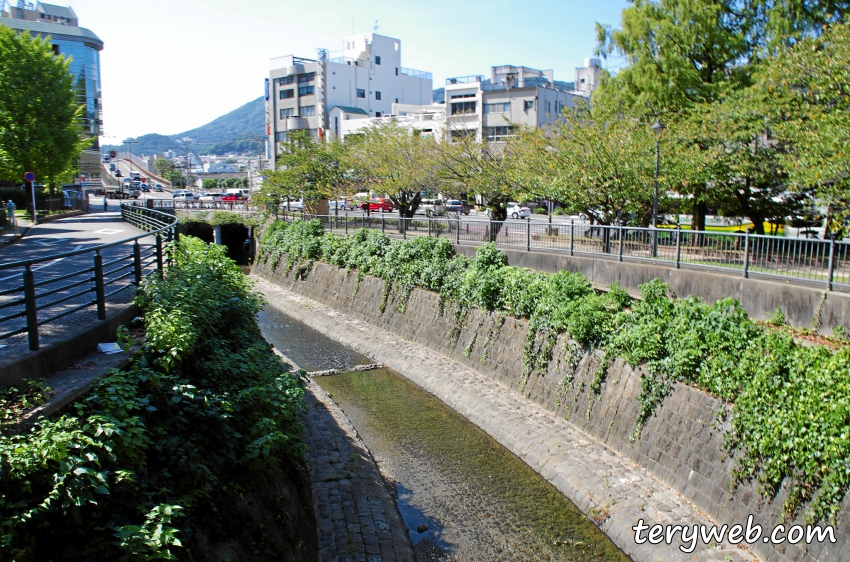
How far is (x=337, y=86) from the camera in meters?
91.1

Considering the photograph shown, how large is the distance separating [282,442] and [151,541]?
261cm

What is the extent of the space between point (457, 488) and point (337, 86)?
87.2 metres

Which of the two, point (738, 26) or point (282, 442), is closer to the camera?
point (282, 442)

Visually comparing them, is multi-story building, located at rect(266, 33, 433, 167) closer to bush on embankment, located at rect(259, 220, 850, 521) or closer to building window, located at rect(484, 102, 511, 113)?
building window, located at rect(484, 102, 511, 113)

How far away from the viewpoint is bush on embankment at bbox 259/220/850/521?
769 cm

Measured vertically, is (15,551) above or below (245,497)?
above

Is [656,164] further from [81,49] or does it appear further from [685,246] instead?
[81,49]

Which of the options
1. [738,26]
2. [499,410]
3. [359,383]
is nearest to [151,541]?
[499,410]

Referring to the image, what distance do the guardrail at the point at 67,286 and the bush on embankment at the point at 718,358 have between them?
7.89m

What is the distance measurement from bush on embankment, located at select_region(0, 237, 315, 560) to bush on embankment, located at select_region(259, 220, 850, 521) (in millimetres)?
5973

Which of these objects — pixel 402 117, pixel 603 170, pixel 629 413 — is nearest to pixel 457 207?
pixel 402 117

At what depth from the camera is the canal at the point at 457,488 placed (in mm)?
9219

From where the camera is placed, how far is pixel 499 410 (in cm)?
1364

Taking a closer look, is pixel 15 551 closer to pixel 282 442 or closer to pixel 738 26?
pixel 282 442
